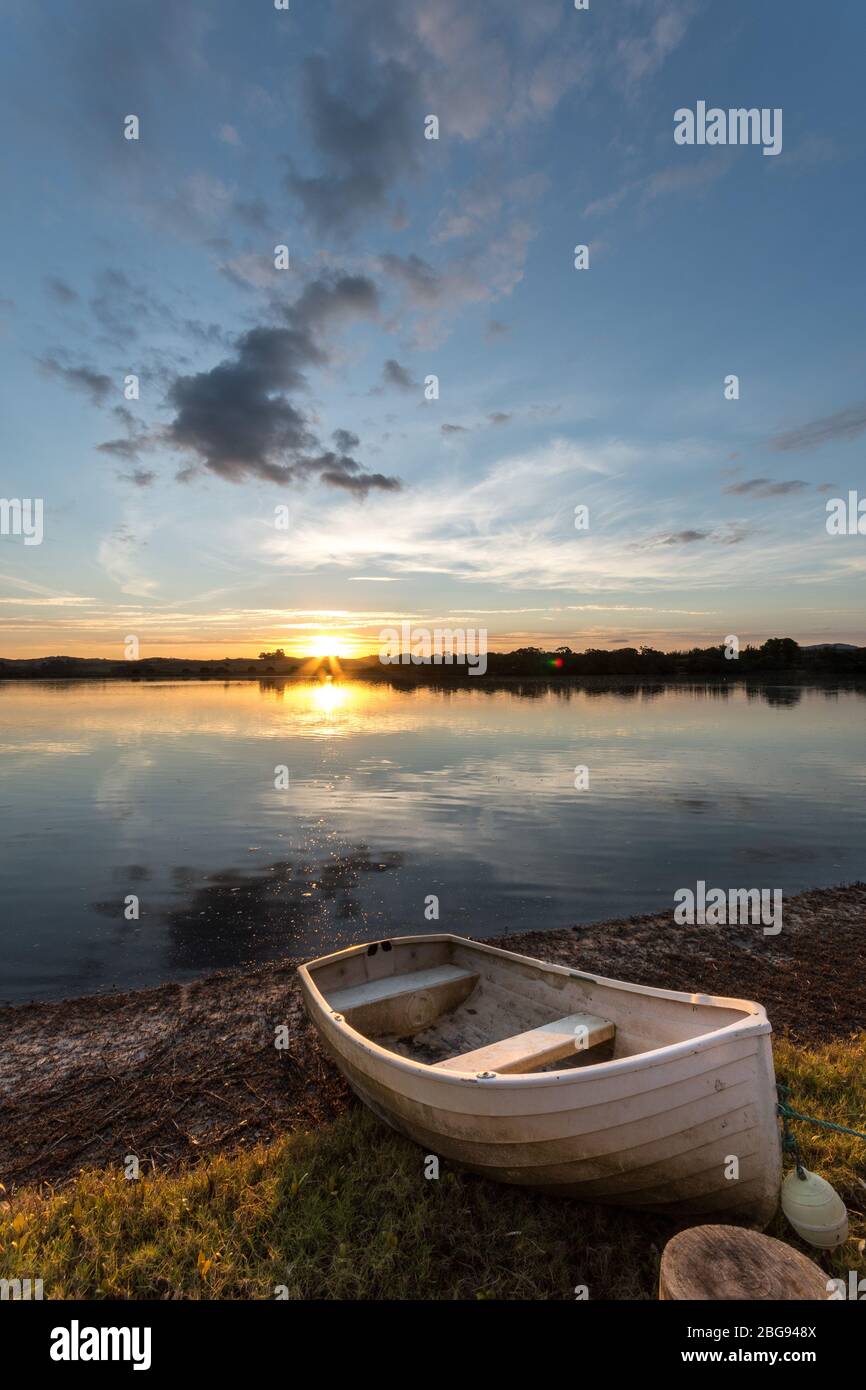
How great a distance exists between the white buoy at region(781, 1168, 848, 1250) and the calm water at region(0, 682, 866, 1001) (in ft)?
33.8

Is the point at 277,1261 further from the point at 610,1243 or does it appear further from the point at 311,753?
the point at 311,753

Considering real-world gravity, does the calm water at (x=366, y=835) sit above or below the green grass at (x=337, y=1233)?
below

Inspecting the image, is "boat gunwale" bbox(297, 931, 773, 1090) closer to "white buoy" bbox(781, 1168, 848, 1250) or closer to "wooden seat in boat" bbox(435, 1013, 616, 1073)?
"wooden seat in boat" bbox(435, 1013, 616, 1073)

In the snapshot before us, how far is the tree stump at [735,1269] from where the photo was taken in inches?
167

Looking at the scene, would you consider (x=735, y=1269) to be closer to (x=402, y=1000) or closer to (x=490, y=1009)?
(x=490, y=1009)

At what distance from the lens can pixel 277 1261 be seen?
5406 mm

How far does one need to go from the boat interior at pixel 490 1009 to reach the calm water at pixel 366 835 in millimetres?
4811

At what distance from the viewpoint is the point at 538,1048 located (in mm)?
6883

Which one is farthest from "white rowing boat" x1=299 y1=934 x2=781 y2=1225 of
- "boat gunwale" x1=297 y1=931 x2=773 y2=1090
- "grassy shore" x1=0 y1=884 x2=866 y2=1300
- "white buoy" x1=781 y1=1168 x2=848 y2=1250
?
"grassy shore" x1=0 y1=884 x2=866 y2=1300

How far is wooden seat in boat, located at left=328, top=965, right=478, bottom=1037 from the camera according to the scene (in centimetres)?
885

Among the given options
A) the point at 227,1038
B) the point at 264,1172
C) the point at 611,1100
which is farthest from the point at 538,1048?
the point at 227,1038

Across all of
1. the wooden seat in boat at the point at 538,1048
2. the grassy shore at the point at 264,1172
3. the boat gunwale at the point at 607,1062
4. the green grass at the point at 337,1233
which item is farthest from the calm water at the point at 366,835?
the wooden seat in boat at the point at 538,1048

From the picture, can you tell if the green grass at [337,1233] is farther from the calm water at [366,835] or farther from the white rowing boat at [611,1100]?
the calm water at [366,835]
